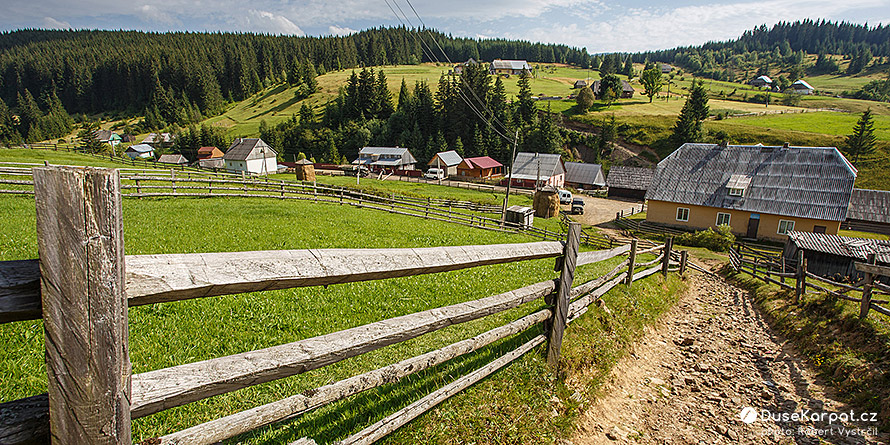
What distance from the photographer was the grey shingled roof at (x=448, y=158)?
69.7 m

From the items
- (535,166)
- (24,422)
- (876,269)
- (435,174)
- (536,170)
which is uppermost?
(24,422)

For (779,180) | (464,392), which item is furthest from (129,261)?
(779,180)

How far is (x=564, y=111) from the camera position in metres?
91.1

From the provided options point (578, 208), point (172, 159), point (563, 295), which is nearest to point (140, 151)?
point (172, 159)

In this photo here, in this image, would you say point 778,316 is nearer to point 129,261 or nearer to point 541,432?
point 541,432

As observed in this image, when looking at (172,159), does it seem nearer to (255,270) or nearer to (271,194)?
A: (271,194)

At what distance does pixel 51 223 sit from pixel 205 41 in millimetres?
211430

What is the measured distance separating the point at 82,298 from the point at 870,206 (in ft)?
182

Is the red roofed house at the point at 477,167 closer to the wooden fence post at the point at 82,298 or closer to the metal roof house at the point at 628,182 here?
the metal roof house at the point at 628,182

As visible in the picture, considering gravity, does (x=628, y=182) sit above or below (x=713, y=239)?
above

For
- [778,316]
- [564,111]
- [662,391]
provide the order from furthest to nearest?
1. [564,111]
2. [778,316]
3. [662,391]

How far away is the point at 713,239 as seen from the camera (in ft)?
99.3

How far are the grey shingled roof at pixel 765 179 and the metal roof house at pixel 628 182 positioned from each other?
55.5ft

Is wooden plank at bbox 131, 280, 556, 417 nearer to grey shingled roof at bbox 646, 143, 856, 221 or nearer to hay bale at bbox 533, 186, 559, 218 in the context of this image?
hay bale at bbox 533, 186, 559, 218
